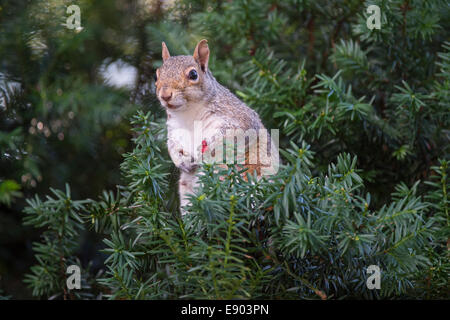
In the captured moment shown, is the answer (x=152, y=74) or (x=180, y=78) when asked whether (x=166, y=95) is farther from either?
(x=152, y=74)

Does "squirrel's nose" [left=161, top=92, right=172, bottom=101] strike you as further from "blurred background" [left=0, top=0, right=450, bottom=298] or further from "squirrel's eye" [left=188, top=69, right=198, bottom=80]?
"blurred background" [left=0, top=0, right=450, bottom=298]

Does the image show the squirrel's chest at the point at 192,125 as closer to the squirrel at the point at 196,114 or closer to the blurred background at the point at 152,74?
the squirrel at the point at 196,114

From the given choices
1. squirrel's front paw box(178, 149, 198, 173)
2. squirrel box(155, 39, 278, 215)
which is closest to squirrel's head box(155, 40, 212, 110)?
squirrel box(155, 39, 278, 215)

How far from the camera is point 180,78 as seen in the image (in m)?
1.04

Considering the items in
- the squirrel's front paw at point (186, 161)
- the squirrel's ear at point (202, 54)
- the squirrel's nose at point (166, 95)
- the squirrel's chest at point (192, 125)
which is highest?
the squirrel's ear at point (202, 54)

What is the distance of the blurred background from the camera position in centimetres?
108

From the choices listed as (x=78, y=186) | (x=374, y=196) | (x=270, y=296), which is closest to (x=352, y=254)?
(x=270, y=296)

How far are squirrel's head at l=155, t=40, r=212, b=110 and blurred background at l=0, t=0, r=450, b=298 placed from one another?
0.45ft

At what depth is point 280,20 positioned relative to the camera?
125 cm

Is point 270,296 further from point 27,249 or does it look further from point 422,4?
point 27,249

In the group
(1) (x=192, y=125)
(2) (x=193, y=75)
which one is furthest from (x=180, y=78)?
(1) (x=192, y=125)

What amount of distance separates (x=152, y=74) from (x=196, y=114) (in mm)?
222

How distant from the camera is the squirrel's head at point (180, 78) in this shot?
103 centimetres

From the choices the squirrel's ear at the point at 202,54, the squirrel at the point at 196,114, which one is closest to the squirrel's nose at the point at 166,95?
the squirrel at the point at 196,114
